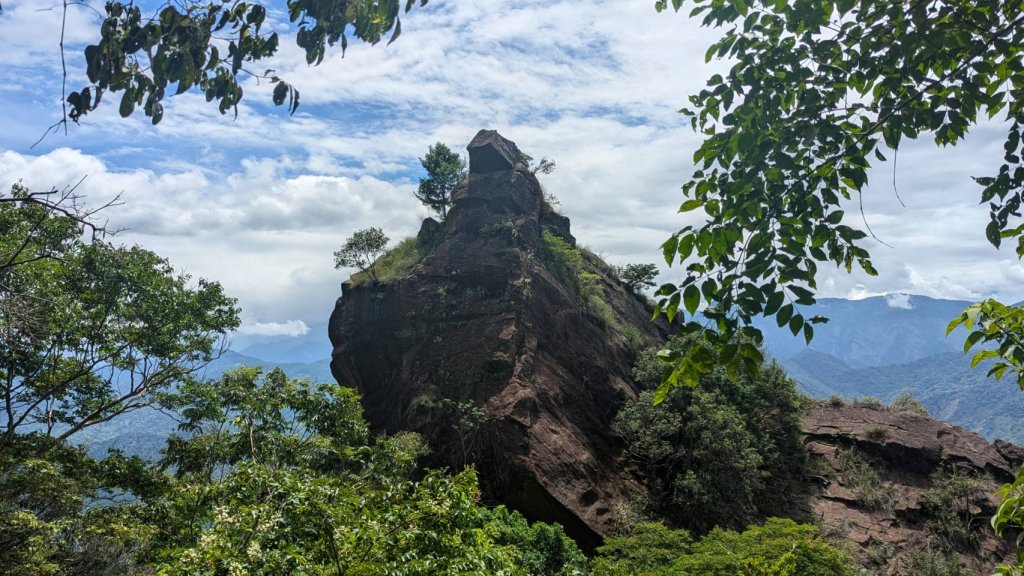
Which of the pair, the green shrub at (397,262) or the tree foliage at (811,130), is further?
the green shrub at (397,262)

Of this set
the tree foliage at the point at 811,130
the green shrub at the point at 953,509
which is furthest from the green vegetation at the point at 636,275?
the tree foliage at the point at 811,130

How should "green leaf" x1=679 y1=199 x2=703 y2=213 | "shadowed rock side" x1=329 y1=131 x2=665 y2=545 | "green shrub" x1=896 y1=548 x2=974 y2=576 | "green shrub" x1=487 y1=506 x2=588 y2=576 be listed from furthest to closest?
"green shrub" x1=896 y1=548 x2=974 y2=576 < "shadowed rock side" x1=329 y1=131 x2=665 y2=545 < "green shrub" x1=487 y1=506 x2=588 y2=576 < "green leaf" x1=679 y1=199 x2=703 y2=213

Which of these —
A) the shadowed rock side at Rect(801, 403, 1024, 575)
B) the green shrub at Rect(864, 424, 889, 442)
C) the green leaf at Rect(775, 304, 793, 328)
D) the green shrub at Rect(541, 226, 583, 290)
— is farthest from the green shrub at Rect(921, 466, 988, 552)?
the green leaf at Rect(775, 304, 793, 328)

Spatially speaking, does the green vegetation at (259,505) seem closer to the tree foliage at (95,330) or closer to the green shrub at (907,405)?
the tree foliage at (95,330)

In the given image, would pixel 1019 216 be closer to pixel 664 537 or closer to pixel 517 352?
pixel 664 537

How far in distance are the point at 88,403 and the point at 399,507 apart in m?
13.1

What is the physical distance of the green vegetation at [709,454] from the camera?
19891 mm

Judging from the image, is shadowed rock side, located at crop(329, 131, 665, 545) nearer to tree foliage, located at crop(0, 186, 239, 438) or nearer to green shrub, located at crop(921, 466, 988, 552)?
tree foliage, located at crop(0, 186, 239, 438)

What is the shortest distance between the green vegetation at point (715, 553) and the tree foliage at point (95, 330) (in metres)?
13.1

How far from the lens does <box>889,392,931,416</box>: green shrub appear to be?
31.8m

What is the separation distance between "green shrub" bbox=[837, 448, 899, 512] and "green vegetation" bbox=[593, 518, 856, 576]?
10068 mm

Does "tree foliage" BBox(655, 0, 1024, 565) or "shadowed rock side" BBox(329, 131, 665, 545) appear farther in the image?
"shadowed rock side" BBox(329, 131, 665, 545)

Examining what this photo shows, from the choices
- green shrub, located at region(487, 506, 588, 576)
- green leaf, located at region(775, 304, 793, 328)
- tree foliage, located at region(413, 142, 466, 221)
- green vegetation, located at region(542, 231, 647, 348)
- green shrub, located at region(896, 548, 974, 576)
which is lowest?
green shrub, located at region(896, 548, 974, 576)

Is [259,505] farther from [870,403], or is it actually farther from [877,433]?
[870,403]
